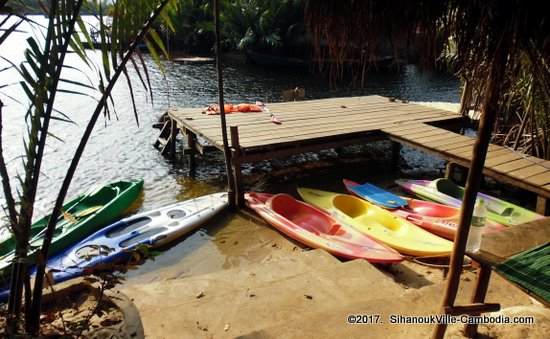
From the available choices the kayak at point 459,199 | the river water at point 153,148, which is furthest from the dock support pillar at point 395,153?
the kayak at point 459,199

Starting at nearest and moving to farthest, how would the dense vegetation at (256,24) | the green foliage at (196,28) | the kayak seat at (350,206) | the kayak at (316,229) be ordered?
the kayak at (316,229), the kayak seat at (350,206), the dense vegetation at (256,24), the green foliage at (196,28)

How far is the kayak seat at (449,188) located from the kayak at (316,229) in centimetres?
231

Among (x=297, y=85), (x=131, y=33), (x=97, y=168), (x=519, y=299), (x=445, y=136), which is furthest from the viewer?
(x=297, y=85)

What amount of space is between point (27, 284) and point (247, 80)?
1982 centimetres

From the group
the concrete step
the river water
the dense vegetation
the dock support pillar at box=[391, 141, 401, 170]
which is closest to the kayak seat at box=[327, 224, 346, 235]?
the concrete step

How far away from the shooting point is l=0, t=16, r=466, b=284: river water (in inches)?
349

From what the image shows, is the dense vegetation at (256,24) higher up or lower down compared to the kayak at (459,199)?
higher up

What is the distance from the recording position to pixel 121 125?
13.5 meters

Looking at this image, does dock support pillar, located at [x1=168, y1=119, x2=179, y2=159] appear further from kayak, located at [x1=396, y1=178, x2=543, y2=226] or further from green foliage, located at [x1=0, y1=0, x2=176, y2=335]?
green foliage, located at [x1=0, y1=0, x2=176, y2=335]

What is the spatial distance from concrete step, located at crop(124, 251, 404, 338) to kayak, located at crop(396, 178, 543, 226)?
3.10 m

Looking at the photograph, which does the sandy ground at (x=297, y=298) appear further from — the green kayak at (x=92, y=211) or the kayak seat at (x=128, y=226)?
the green kayak at (x=92, y=211)

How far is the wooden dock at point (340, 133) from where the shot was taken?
23.0 feet

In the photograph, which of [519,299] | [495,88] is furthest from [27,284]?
[519,299]

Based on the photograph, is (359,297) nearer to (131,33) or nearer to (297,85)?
(131,33)
